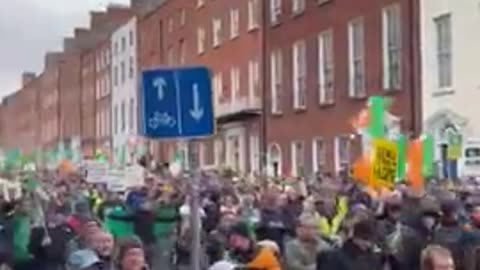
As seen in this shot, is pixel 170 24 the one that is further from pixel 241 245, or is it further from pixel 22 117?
pixel 22 117

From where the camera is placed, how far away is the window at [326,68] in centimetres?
3734

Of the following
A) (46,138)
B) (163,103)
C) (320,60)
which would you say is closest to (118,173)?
(163,103)

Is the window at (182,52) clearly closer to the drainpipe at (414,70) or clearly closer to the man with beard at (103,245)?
the drainpipe at (414,70)

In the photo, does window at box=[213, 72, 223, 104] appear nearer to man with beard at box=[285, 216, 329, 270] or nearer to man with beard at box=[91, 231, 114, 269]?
man with beard at box=[285, 216, 329, 270]

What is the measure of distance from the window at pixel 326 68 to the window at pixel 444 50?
6.89 m

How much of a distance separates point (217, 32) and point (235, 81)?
372 centimetres

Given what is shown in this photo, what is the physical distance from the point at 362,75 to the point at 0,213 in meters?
19.7

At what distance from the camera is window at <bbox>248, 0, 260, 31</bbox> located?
46.5m

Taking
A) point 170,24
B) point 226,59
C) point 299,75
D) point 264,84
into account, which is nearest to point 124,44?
point 170,24

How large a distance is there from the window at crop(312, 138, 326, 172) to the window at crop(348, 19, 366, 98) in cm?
316

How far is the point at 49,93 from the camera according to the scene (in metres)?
107

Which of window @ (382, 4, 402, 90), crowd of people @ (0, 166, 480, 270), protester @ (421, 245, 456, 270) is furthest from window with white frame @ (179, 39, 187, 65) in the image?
protester @ (421, 245, 456, 270)

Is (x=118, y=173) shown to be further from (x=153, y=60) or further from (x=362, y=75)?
(x=153, y=60)

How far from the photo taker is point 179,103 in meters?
9.30
